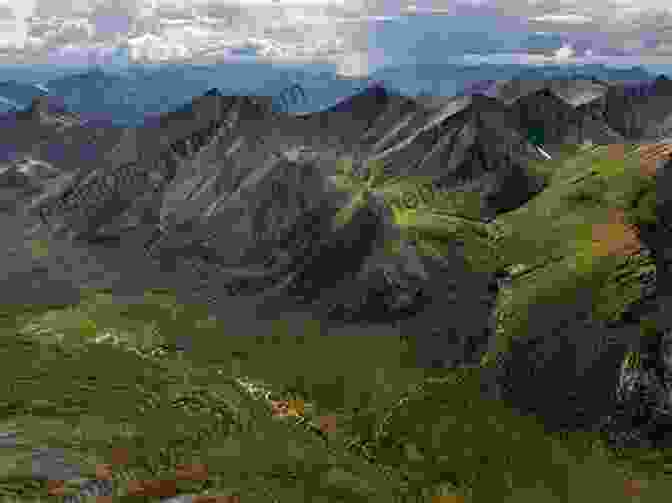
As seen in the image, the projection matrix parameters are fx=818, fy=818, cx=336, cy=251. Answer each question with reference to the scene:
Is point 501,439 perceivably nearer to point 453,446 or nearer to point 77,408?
point 453,446

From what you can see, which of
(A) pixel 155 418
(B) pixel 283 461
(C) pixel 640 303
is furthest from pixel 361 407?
(C) pixel 640 303

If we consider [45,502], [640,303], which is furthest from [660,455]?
[45,502]

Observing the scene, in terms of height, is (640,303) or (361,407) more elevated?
(640,303)

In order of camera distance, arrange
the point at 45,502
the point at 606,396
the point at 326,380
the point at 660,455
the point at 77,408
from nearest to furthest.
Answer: the point at 45,502
the point at 660,455
the point at 606,396
the point at 77,408
the point at 326,380

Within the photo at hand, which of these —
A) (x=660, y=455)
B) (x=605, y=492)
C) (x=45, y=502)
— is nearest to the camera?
(x=45, y=502)

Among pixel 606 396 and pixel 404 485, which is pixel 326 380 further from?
pixel 606 396

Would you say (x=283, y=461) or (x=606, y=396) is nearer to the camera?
(x=283, y=461)

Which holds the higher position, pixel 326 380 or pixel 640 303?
pixel 640 303

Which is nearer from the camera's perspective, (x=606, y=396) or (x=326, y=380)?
(x=606, y=396)

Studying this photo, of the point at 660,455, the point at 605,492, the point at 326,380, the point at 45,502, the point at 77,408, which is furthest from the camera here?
the point at 326,380
